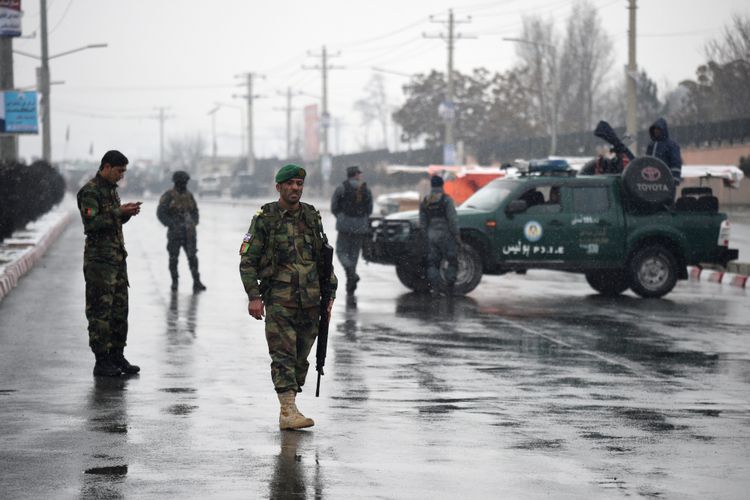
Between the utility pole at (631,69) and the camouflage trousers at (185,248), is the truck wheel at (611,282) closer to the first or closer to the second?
the camouflage trousers at (185,248)

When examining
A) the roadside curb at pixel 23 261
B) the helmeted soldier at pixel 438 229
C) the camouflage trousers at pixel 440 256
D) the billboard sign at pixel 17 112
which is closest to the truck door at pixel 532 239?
the camouflage trousers at pixel 440 256

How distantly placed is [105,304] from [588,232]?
401 inches

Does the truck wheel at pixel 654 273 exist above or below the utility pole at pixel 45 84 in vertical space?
below

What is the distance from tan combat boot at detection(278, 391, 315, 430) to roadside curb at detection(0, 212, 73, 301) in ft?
36.8

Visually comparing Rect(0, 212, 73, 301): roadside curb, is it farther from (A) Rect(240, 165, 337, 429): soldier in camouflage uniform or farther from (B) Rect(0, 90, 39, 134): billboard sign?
(A) Rect(240, 165, 337, 429): soldier in camouflage uniform

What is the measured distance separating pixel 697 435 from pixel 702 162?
54386mm

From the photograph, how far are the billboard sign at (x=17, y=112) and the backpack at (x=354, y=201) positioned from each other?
14.6 meters

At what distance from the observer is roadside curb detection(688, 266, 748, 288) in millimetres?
23533

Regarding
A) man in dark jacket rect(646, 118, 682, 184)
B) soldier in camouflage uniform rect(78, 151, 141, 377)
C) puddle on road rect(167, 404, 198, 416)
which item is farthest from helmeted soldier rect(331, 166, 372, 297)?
puddle on road rect(167, 404, 198, 416)

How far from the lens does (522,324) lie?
16.7 m

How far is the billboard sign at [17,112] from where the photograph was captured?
32344mm

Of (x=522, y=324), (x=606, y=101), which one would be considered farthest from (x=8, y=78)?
(x=606, y=101)

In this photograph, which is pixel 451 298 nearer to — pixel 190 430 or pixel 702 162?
pixel 190 430

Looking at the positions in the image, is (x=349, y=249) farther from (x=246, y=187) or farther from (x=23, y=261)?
(x=246, y=187)
